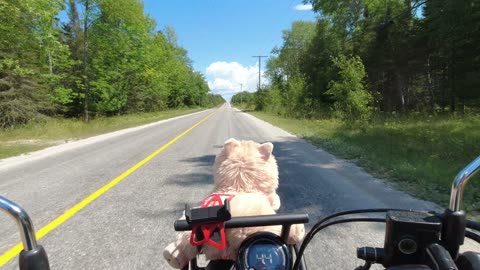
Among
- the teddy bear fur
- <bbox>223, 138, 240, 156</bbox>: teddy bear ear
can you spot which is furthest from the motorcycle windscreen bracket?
<bbox>223, 138, 240, 156</bbox>: teddy bear ear

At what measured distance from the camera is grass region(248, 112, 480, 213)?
6555 millimetres

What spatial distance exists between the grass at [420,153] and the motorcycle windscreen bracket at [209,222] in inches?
198

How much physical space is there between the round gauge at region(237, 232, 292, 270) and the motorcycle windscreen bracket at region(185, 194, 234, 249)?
0.40ft

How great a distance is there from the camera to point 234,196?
2094mm

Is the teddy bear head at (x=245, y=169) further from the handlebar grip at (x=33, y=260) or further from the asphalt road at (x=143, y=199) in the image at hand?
the asphalt road at (x=143, y=199)

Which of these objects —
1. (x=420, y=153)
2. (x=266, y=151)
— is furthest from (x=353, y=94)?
(x=266, y=151)

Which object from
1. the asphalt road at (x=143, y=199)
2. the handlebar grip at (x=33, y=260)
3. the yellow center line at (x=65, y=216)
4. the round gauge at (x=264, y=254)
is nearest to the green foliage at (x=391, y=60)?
the asphalt road at (x=143, y=199)

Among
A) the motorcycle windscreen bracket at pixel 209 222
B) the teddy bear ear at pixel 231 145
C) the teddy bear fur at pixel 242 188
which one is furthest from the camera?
the teddy bear ear at pixel 231 145

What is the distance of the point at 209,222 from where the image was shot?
1515 mm

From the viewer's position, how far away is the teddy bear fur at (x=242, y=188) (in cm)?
196

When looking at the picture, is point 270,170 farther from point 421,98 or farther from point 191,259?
point 421,98

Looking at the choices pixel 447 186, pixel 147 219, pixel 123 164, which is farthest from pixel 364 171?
pixel 123 164

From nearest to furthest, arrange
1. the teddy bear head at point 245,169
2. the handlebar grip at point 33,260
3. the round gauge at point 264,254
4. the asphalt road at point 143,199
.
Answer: the handlebar grip at point 33,260
the round gauge at point 264,254
the teddy bear head at point 245,169
the asphalt road at point 143,199

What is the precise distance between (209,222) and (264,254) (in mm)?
307
